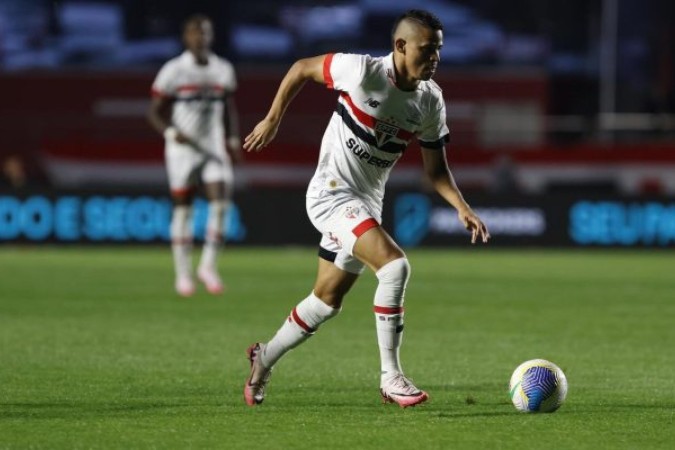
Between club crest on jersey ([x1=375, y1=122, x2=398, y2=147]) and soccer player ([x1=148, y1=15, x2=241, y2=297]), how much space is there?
294 inches

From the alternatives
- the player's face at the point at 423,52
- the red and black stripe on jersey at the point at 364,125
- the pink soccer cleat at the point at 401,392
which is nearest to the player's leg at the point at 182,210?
→ the red and black stripe on jersey at the point at 364,125

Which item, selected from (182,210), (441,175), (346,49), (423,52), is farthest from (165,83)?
(346,49)

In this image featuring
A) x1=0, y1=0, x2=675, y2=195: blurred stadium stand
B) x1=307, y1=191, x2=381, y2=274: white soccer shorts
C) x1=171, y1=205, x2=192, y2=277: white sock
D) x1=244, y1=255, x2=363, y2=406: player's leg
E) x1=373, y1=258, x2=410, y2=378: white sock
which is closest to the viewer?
x1=373, y1=258, x2=410, y2=378: white sock

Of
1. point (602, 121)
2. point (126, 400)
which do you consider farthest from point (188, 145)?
point (602, 121)

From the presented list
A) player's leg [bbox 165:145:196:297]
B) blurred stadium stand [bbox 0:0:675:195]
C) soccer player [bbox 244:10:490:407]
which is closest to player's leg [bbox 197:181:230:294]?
player's leg [bbox 165:145:196:297]

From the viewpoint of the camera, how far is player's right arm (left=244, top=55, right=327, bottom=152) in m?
7.61

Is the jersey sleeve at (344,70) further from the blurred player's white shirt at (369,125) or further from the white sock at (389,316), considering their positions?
the white sock at (389,316)

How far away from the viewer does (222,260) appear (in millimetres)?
21547

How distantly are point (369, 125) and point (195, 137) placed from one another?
25.5 feet

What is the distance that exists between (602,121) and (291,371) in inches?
A: 886

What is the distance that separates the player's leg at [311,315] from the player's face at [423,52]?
3.54 feet

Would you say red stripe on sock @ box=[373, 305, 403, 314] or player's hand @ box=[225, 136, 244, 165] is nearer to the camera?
red stripe on sock @ box=[373, 305, 403, 314]

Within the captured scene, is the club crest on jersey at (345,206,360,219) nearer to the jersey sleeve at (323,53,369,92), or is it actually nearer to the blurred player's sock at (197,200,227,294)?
the jersey sleeve at (323,53,369,92)

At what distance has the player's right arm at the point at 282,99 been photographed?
761 centimetres
